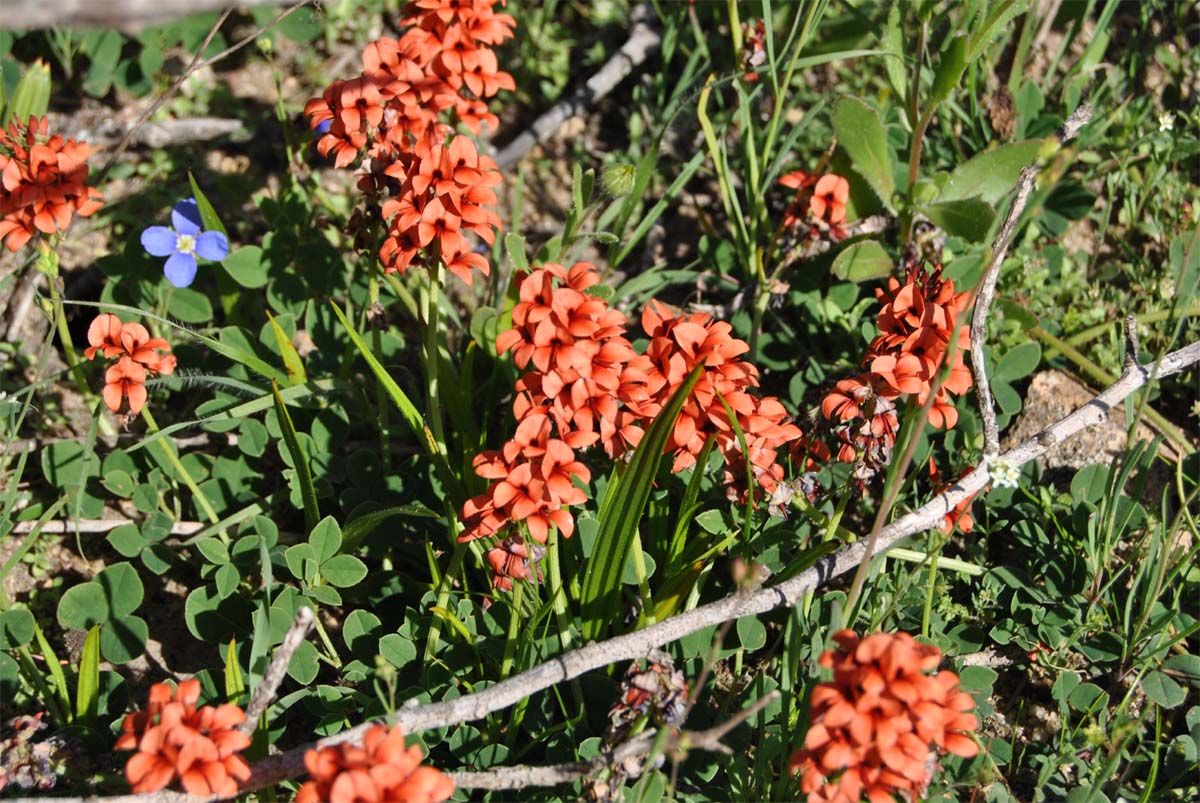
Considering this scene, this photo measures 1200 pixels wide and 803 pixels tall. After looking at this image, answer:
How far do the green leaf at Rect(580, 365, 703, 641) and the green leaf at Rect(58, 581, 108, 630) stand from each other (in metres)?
1.38

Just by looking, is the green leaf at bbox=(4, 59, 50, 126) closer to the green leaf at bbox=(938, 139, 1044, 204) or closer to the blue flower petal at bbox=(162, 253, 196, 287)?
the blue flower petal at bbox=(162, 253, 196, 287)

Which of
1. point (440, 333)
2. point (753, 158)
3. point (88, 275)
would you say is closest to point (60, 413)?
point (88, 275)

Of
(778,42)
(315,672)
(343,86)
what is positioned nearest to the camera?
(315,672)

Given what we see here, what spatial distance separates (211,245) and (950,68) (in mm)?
2482

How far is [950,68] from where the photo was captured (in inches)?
137

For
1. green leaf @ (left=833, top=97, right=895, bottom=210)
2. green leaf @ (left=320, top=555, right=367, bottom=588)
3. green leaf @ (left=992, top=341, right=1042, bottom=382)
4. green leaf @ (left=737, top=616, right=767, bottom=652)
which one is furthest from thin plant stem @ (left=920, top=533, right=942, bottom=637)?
green leaf @ (left=320, top=555, right=367, bottom=588)

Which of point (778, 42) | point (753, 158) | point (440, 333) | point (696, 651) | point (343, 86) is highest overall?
point (343, 86)

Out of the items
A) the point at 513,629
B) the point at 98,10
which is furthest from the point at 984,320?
the point at 98,10

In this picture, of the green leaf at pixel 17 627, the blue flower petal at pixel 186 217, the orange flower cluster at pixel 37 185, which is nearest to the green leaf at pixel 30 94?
the blue flower petal at pixel 186 217

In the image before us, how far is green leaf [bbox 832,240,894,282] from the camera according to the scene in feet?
12.3

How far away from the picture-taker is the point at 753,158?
12.6 feet

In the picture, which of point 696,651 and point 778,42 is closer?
point 696,651

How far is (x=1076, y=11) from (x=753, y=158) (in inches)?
75.2

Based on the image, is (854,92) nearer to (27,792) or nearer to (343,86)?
(343,86)
